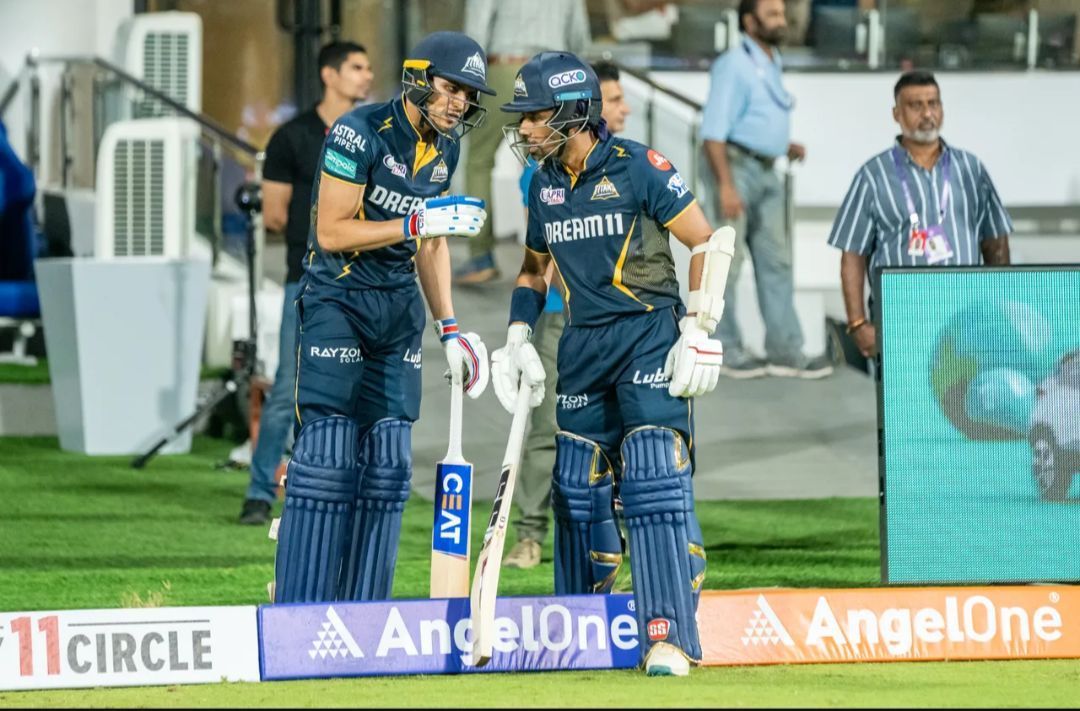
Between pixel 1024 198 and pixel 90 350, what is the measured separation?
878 cm

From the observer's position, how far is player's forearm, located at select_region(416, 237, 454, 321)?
741 cm

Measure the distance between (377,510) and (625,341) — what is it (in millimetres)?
1152

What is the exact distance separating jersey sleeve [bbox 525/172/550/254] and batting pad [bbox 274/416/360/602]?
88 cm

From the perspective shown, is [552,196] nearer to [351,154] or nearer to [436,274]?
[351,154]

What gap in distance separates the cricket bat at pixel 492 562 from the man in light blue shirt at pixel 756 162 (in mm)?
6353

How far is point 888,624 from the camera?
22.9ft

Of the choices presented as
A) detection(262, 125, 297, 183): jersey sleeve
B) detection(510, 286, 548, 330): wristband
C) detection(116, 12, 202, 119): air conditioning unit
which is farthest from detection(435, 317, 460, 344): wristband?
detection(116, 12, 202, 119): air conditioning unit

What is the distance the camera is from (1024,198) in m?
17.9

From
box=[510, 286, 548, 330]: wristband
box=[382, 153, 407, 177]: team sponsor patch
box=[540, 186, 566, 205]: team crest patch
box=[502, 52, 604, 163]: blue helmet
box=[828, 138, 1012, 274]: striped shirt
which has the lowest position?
box=[510, 286, 548, 330]: wristband

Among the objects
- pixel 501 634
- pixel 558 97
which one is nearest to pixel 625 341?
pixel 558 97

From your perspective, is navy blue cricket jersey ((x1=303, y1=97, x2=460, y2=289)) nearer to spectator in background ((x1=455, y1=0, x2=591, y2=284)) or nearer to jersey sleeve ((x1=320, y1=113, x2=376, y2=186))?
jersey sleeve ((x1=320, y1=113, x2=376, y2=186))

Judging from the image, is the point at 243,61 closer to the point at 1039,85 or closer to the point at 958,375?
the point at 1039,85

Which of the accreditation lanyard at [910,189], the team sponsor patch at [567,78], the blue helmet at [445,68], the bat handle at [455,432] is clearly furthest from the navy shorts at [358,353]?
the accreditation lanyard at [910,189]

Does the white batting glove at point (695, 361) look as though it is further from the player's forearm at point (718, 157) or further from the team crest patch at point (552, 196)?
the player's forearm at point (718, 157)
